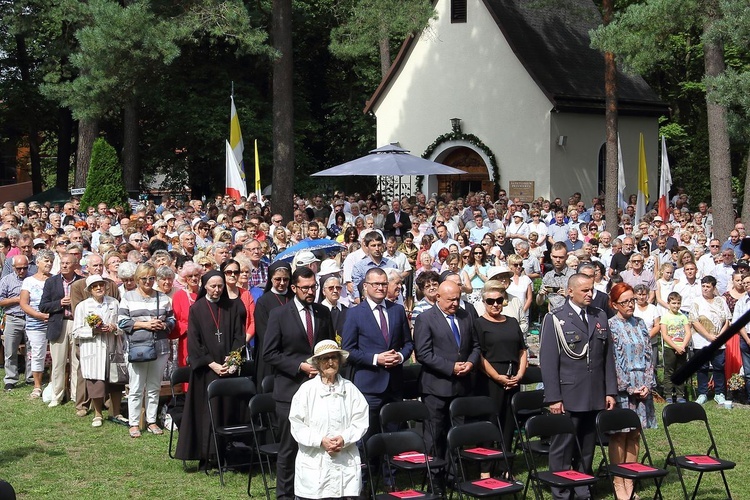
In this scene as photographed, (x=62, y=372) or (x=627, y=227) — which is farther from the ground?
(x=627, y=227)

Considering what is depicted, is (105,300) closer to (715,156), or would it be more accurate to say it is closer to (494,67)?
(715,156)

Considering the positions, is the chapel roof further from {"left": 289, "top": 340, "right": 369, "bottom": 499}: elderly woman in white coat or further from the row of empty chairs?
{"left": 289, "top": 340, "right": 369, "bottom": 499}: elderly woman in white coat

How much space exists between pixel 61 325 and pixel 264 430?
3.99 meters

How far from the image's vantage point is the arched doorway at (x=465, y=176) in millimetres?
33062

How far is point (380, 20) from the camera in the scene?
23.4 metres

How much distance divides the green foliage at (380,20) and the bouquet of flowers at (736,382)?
12983 millimetres

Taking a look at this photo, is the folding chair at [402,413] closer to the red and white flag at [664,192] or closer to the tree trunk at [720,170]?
the tree trunk at [720,170]

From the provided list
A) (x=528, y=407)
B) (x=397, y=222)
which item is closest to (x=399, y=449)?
(x=528, y=407)

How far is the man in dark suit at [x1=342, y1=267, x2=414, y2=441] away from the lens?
28.2 ft

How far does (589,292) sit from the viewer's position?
8469 mm

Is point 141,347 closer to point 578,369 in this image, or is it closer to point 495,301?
point 495,301

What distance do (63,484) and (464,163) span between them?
2567cm

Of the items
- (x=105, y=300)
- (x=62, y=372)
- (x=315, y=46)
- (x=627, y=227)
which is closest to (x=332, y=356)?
(x=105, y=300)

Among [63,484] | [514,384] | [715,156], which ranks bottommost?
[63,484]
